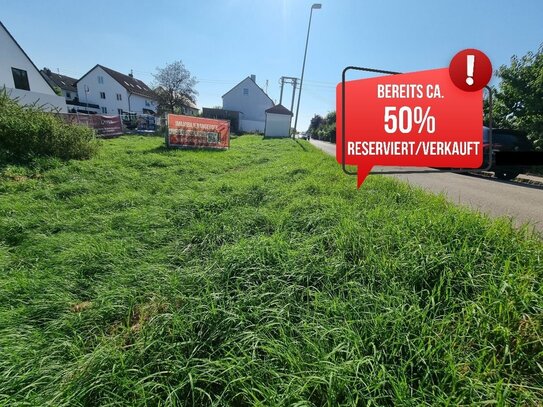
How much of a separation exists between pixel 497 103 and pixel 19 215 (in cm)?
2042

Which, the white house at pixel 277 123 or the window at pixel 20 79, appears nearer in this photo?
the window at pixel 20 79

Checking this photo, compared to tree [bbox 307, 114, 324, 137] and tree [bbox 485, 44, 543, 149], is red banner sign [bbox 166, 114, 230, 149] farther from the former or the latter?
tree [bbox 307, 114, 324, 137]

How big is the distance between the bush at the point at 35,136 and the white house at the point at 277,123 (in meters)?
24.2

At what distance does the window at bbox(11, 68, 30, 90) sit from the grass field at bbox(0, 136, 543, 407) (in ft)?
92.8

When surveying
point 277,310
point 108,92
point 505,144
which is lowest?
point 277,310

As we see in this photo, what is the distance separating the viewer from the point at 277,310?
2.21 m

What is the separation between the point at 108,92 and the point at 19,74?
24348 mm

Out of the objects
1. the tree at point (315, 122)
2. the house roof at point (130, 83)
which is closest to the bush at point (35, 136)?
the house roof at point (130, 83)

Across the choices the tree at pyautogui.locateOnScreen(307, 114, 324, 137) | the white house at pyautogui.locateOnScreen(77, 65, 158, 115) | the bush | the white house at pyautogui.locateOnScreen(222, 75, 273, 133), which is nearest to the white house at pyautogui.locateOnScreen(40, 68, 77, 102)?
the white house at pyautogui.locateOnScreen(77, 65, 158, 115)

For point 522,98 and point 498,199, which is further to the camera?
point 522,98

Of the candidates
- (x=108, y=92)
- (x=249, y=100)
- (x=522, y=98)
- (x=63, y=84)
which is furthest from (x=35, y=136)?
(x=63, y=84)

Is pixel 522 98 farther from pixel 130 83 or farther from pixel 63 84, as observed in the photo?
pixel 63 84

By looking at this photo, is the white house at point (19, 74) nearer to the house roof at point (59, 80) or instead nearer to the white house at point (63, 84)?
the white house at point (63, 84)

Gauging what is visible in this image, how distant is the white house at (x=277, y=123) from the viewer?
3228 centimetres
